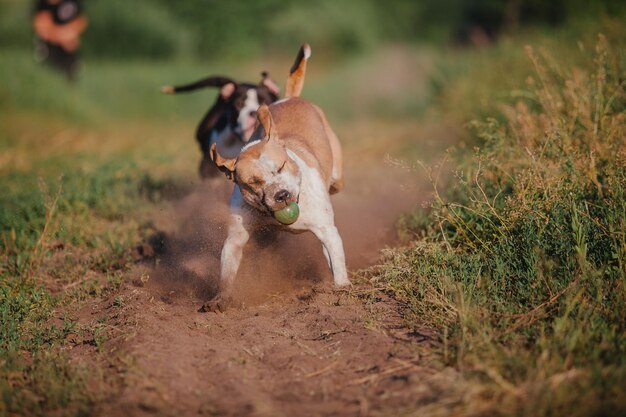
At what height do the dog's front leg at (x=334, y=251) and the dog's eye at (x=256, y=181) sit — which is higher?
the dog's eye at (x=256, y=181)

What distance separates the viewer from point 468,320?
4215 mm

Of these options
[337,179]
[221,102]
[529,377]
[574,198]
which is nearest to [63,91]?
[221,102]

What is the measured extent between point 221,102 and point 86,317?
13.1 ft

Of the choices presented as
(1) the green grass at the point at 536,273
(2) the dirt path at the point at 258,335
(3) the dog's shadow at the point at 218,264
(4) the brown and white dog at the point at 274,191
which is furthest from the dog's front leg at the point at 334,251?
(3) the dog's shadow at the point at 218,264

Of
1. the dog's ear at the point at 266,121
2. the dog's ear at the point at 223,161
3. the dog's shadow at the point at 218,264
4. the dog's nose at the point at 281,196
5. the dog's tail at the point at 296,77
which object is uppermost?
the dog's tail at the point at 296,77

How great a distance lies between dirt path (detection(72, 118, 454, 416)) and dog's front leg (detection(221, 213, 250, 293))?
0.76ft

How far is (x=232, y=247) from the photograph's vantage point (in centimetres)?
566

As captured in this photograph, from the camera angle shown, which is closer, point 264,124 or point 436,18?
point 264,124

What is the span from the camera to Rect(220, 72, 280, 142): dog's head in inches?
319

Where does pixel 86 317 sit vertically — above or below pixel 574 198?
below

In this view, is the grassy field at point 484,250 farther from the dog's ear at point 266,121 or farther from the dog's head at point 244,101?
the dog's ear at point 266,121

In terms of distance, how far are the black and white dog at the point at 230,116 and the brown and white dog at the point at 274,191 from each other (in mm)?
1865

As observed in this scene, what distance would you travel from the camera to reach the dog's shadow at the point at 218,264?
589cm

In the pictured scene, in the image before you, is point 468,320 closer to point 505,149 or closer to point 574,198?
point 574,198
